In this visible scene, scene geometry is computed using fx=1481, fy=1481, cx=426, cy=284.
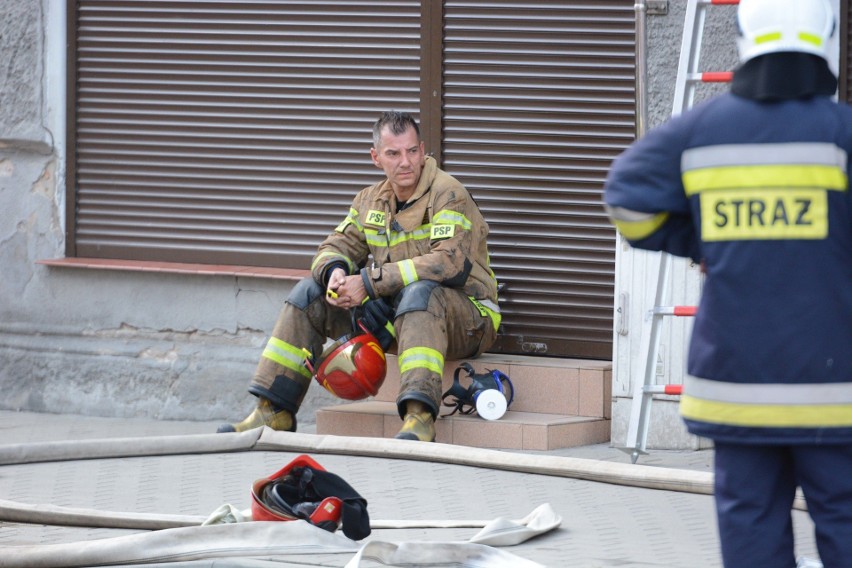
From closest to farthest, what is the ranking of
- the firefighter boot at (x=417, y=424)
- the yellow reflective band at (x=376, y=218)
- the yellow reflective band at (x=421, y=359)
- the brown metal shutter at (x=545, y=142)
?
the firefighter boot at (x=417, y=424)
the yellow reflective band at (x=421, y=359)
the yellow reflective band at (x=376, y=218)
the brown metal shutter at (x=545, y=142)

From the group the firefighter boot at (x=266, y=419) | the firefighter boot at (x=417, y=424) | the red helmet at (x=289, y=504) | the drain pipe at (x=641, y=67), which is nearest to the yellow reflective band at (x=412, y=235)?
the firefighter boot at (x=417, y=424)

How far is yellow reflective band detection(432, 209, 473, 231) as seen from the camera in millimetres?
6637

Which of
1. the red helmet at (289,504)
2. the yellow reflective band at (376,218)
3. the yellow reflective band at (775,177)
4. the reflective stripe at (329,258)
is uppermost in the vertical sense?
the yellow reflective band at (775,177)

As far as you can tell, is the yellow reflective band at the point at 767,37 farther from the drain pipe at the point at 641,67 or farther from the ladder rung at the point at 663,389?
the drain pipe at the point at 641,67

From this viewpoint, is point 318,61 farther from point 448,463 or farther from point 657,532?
point 657,532

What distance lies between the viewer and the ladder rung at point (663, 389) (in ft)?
19.0

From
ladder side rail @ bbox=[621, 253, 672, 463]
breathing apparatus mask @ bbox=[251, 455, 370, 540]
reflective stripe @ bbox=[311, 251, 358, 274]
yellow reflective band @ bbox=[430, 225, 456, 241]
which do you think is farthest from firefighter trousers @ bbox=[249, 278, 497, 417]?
breathing apparatus mask @ bbox=[251, 455, 370, 540]

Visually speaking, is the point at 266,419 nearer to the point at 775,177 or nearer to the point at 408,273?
the point at 408,273

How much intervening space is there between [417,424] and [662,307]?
118 cm

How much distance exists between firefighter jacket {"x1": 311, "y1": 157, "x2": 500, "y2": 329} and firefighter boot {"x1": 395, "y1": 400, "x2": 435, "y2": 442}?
1.81 feet

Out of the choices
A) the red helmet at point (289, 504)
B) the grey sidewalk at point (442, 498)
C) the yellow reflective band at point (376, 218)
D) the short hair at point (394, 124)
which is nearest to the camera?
the grey sidewalk at point (442, 498)

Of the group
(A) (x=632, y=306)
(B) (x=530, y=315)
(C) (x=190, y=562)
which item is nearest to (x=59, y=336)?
(B) (x=530, y=315)

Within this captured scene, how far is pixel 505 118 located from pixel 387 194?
31.1 inches

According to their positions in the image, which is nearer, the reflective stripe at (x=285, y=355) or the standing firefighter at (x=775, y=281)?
the standing firefighter at (x=775, y=281)
